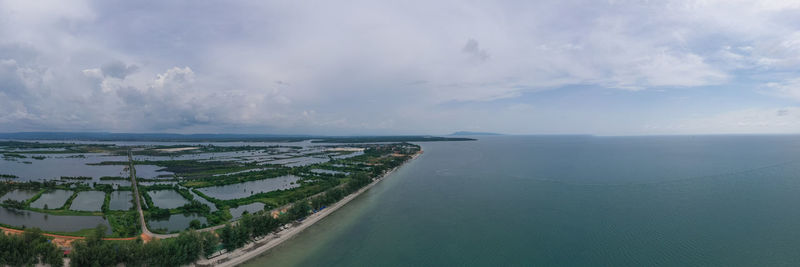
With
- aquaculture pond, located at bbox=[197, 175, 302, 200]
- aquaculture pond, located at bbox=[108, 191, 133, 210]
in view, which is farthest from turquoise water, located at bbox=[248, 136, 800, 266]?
aquaculture pond, located at bbox=[108, 191, 133, 210]

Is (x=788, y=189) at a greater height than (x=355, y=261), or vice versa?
(x=788, y=189)

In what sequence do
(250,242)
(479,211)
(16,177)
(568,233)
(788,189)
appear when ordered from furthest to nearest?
(16,177) → (788,189) → (479,211) → (568,233) → (250,242)

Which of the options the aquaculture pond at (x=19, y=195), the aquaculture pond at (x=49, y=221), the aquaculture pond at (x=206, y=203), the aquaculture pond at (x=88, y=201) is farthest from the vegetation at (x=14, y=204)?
the aquaculture pond at (x=206, y=203)

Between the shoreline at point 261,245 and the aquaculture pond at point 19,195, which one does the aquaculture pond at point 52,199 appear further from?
the shoreline at point 261,245

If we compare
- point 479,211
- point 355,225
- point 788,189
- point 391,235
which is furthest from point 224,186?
point 788,189

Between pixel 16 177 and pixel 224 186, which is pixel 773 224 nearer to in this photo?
pixel 224 186

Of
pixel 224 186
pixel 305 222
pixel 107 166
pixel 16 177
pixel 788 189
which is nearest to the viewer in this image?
pixel 305 222
